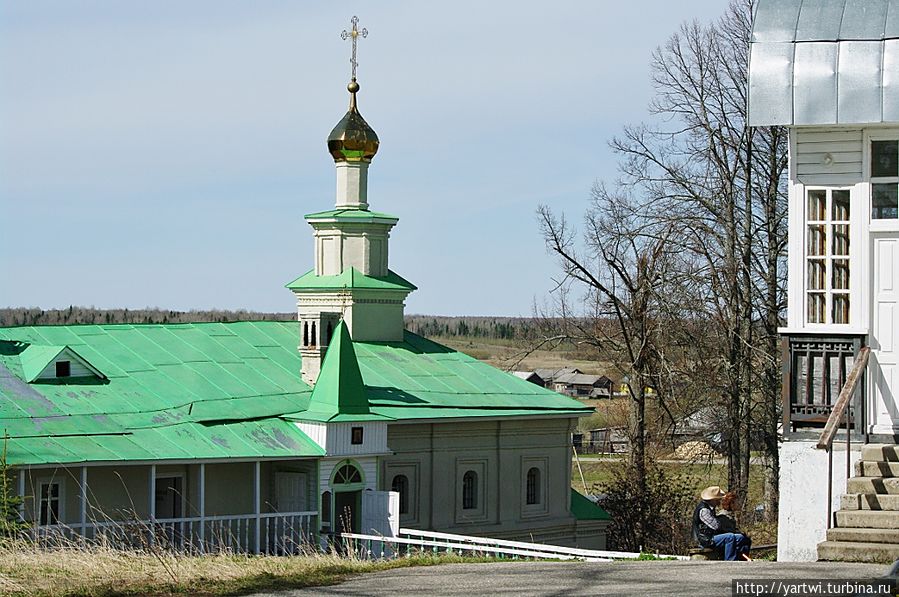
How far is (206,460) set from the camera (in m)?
27.9

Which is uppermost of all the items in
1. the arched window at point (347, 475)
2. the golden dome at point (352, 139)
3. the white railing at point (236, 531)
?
the golden dome at point (352, 139)

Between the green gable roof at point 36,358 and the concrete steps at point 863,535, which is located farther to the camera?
the green gable roof at point 36,358

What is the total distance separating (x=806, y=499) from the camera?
51.8ft

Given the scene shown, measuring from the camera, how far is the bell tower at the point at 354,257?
35750mm

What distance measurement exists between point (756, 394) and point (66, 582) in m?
32.3

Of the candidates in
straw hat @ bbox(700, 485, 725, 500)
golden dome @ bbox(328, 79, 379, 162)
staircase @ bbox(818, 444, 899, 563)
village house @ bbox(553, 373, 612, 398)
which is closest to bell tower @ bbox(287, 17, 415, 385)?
golden dome @ bbox(328, 79, 379, 162)

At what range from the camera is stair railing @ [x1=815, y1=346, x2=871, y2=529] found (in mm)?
14680

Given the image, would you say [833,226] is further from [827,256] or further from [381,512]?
[381,512]

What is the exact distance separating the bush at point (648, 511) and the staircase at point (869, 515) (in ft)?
68.7

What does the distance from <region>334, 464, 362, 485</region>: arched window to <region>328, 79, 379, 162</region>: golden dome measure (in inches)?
384

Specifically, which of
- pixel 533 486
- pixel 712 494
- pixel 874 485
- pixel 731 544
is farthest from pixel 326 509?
pixel 874 485

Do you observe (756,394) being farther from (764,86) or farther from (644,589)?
(644,589)

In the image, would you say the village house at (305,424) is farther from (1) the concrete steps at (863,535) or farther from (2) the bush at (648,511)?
Answer: (1) the concrete steps at (863,535)

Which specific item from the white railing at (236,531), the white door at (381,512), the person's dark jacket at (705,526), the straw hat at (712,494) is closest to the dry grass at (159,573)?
the person's dark jacket at (705,526)
